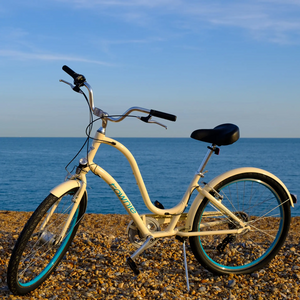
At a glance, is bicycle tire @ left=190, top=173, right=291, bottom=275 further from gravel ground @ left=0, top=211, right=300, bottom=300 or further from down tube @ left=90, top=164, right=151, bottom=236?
down tube @ left=90, top=164, right=151, bottom=236

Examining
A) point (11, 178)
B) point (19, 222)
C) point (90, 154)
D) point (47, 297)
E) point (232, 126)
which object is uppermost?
point (232, 126)

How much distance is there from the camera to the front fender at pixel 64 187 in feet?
9.98

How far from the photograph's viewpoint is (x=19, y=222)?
798cm

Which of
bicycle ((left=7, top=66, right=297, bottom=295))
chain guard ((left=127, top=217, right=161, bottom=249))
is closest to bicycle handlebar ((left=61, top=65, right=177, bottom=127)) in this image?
bicycle ((left=7, top=66, right=297, bottom=295))

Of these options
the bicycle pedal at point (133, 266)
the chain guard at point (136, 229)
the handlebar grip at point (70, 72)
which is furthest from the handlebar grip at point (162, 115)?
the bicycle pedal at point (133, 266)

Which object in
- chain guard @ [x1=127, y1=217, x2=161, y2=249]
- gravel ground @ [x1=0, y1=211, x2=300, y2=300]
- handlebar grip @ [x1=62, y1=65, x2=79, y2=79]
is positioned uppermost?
handlebar grip @ [x1=62, y1=65, x2=79, y2=79]

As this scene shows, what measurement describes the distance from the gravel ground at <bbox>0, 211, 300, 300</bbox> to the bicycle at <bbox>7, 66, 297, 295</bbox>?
0.14 m

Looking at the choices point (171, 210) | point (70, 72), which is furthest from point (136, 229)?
point (70, 72)

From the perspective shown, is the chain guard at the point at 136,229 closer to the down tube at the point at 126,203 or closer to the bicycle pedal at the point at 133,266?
the down tube at the point at 126,203

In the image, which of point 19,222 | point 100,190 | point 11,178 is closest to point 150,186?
point 100,190

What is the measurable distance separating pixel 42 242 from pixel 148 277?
3.72ft

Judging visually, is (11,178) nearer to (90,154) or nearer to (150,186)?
(150,186)

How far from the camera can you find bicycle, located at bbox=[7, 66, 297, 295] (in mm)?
3141

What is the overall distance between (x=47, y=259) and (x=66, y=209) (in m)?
0.83
